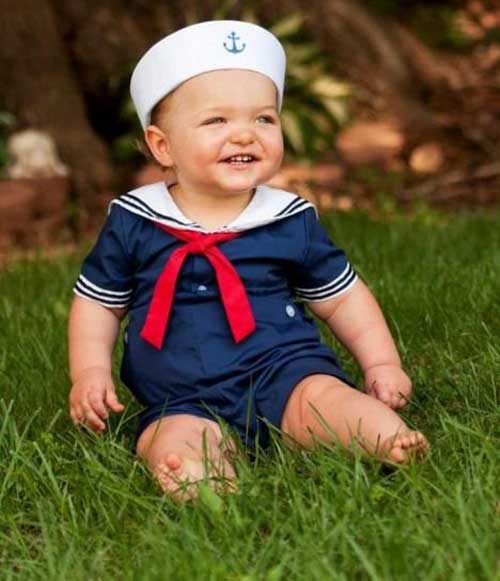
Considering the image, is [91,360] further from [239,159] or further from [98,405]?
[239,159]

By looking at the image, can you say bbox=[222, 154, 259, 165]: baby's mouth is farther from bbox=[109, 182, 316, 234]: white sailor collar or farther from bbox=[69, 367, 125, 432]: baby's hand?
bbox=[69, 367, 125, 432]: baby's hand

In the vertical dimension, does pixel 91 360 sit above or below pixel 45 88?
above

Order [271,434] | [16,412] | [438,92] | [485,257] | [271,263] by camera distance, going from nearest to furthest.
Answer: [271,434] < [271,263] < [16,412] < [485,257] < [438,92]

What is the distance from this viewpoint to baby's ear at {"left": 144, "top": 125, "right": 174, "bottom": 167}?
3328mm

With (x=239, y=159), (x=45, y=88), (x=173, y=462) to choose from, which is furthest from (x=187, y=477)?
(x=45, y=88)

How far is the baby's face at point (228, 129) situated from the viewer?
319 centimetres

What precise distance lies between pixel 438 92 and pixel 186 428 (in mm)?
6539

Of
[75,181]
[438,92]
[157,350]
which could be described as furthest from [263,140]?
[438,92]

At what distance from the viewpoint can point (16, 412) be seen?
3.60 m

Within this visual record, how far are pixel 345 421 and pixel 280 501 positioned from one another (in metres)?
0.34

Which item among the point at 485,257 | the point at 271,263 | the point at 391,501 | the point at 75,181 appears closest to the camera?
the point at 391,501

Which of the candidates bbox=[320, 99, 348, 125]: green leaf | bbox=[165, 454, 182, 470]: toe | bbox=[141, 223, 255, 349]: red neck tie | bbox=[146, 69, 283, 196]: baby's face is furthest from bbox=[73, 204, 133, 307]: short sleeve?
bbox=[320, 99, 348, 125]: green leaf

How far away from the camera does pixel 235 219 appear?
3293 mm

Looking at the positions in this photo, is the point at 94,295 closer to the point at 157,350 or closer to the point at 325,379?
the point at 157,350
